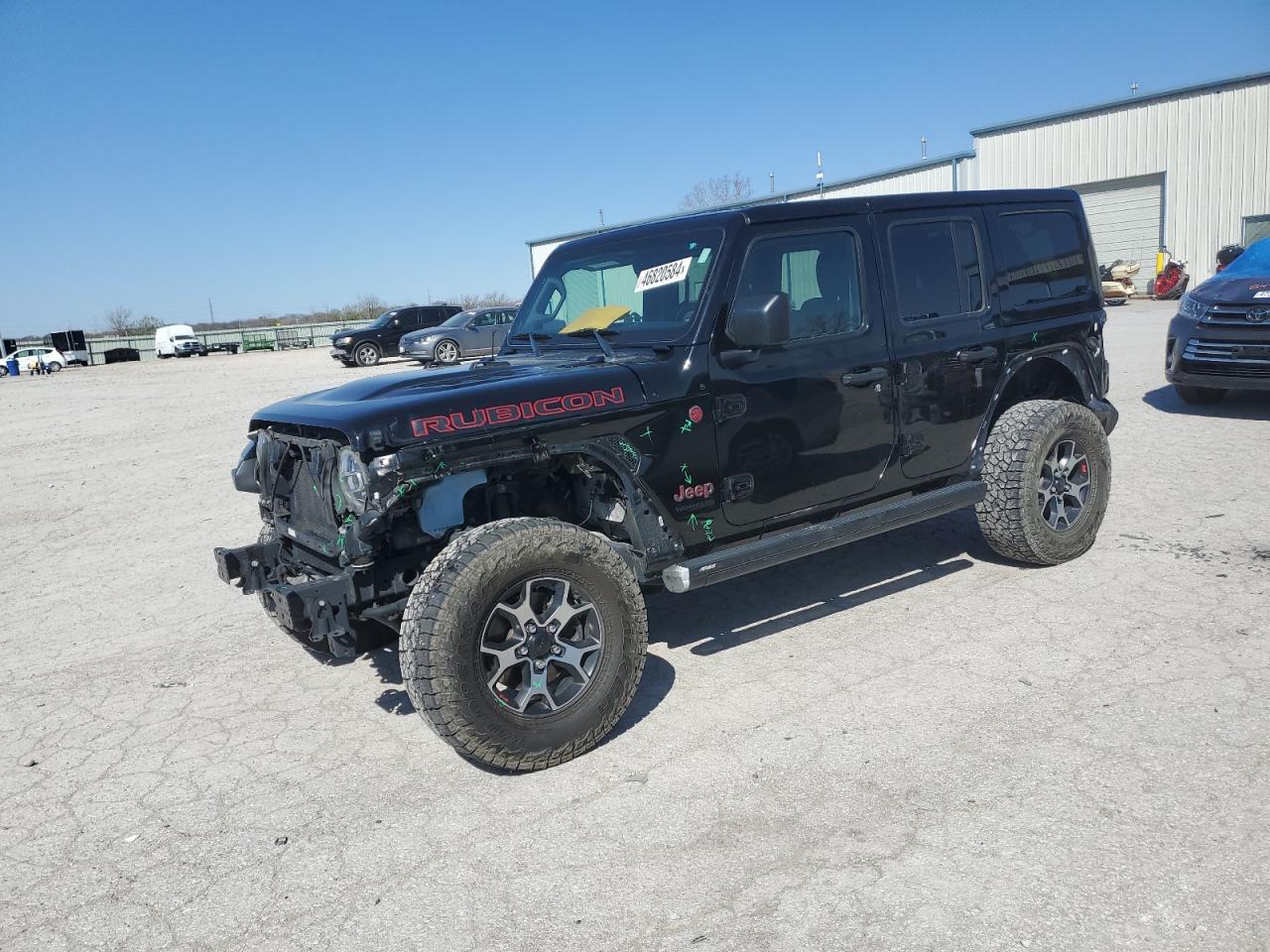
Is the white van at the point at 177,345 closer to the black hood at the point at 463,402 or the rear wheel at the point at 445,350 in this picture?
the rear wheel at the point at 445,350

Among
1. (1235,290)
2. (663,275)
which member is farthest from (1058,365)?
(1235,290)

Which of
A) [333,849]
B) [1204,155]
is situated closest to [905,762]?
[333,849]

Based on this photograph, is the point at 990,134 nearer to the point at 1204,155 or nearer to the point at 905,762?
the point at 1204,155

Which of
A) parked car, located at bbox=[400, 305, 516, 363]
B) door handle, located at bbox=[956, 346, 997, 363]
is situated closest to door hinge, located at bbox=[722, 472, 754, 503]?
door handle, located at bbox=[956, 346, 997, 363]

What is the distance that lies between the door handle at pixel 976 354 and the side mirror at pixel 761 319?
1.41 meters

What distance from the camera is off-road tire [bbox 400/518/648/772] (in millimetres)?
3205

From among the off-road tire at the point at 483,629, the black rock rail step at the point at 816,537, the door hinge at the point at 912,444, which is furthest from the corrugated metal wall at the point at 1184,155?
the off-road tire at the point at 483,629

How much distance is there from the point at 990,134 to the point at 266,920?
3229 cm

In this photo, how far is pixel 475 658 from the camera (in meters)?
3.28

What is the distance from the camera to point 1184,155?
26.1 m

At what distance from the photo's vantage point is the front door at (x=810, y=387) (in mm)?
4062

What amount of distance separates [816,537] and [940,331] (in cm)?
139

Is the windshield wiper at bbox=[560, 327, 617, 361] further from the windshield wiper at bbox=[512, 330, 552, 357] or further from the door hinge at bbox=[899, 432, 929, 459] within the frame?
the door hinge at bbox=[899, 432, 929, 459]

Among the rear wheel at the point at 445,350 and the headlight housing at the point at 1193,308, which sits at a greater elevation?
the headlight housing at the point at 1193,308
